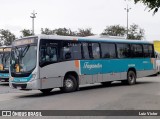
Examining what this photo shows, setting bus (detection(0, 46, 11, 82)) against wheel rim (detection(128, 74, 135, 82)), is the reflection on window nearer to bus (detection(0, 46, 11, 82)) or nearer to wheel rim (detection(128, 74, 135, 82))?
wheel rim (detection(128, 74, 135, 82))

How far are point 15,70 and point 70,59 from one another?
2.99 metres

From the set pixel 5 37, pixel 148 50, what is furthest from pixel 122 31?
pixel 148 50

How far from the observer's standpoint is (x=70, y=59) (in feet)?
64.0

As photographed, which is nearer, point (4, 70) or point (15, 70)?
point (15, 70)

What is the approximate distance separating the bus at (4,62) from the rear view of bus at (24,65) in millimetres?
8547

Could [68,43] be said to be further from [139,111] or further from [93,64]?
[139,111]

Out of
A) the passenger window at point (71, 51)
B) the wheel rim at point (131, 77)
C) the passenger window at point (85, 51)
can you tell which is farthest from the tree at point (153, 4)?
the wheel rim at point (131, 77)

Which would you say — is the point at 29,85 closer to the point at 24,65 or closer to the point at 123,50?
the point at 24,65

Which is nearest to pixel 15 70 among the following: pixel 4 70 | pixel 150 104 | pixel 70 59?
pixel 70 59

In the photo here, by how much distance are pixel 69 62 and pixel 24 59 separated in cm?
254

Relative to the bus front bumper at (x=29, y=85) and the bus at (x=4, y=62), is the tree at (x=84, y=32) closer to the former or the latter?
the bus at (x=4, y=62)

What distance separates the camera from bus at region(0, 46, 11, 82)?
27.2 meters

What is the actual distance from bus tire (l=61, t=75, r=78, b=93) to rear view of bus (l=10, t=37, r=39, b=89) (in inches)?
83.6

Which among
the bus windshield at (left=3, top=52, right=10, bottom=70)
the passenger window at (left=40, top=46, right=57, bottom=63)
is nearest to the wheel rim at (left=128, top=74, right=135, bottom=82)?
the passenger window at (left=40, top=46, right=57, bottom=63)
